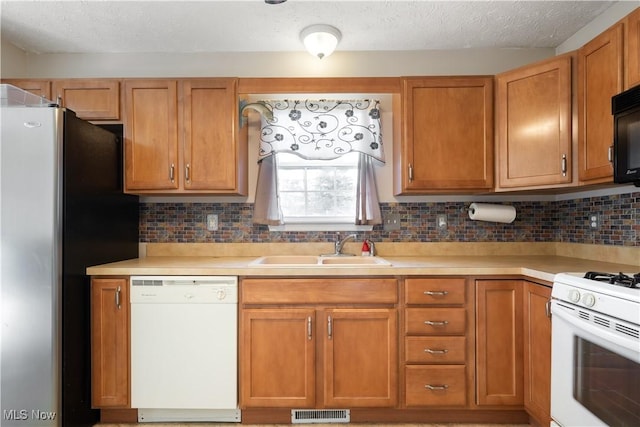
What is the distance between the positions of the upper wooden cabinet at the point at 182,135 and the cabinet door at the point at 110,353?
0.76 m

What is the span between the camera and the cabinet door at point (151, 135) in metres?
2.25

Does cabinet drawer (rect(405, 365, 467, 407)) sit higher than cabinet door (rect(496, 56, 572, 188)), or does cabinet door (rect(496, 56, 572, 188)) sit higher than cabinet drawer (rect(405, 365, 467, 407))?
cabinet door (rect(496, 56, 572, 188))

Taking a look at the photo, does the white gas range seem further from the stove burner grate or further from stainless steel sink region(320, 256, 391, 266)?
stainless steel sink region(320, 256, 391, 266)

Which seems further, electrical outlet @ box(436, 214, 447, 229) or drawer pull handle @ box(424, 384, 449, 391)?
electrical outlet @ box(436, 214, 447, 229)

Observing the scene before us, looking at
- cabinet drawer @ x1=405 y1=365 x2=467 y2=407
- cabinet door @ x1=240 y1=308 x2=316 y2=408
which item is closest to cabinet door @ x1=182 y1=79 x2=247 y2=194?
cabinet door @ x1=240 y1=308 x2=316 y2=408

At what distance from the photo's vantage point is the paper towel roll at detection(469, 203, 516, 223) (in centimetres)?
245

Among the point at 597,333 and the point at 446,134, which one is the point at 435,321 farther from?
the point at 446,134

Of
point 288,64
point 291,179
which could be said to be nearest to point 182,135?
point 291,179

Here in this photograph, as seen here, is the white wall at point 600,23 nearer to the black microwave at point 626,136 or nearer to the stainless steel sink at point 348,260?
the black microwave at point 626,136

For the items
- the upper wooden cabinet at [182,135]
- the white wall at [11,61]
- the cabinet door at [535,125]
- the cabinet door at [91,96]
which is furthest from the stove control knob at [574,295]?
the white wall at [11,61]

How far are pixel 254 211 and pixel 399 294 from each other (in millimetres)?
1195

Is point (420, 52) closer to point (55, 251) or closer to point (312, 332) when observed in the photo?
point (312, 332)

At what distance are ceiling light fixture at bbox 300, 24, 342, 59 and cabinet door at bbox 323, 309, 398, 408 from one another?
1.66 metres

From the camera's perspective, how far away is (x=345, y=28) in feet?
7.34
